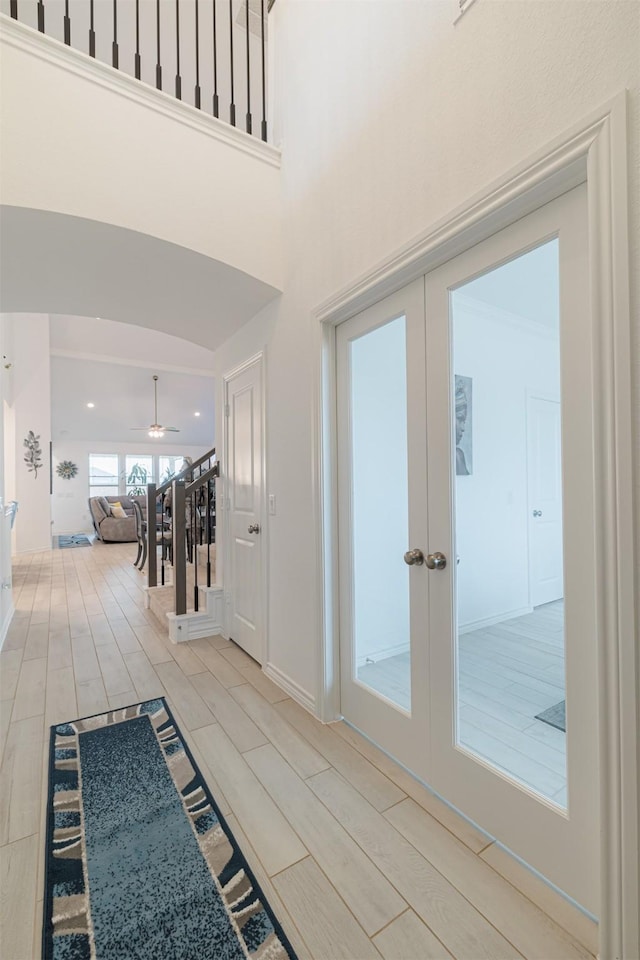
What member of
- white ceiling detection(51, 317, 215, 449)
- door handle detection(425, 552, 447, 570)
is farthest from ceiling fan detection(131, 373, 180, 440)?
door handle detection(425, 552, 447, 570)

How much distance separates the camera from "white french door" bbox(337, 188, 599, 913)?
1.17 meters

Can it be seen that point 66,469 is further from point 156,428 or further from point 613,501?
point 613,501

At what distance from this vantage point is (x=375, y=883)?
127 centimetres

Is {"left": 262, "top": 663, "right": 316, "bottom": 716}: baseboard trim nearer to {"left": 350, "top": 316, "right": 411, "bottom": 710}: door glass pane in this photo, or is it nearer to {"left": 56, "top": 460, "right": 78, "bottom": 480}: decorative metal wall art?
{"left": 350, "top": 316, "right": 411, "bottom": 710}: door glass pane

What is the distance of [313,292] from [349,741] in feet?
7.35

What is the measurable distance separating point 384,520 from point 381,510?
1.9 inches

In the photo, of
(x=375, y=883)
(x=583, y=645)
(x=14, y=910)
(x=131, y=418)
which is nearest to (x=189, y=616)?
(x=14, y=910)

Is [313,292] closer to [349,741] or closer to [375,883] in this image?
[349,741]

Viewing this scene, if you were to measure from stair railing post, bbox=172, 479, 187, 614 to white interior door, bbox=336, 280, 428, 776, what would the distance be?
5.60 ft

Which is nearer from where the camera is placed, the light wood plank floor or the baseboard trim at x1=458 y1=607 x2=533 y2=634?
the light wood plank floor

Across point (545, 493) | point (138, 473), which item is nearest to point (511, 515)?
point (545, 493)

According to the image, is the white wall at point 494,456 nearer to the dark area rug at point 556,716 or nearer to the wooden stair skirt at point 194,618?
the dark area rug at point 556,716

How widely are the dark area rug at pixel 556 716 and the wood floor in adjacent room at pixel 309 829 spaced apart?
43 centimetres

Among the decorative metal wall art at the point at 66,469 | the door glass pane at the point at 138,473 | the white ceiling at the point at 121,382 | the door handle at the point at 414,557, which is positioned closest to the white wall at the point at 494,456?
the door handle at the point at 414,557
